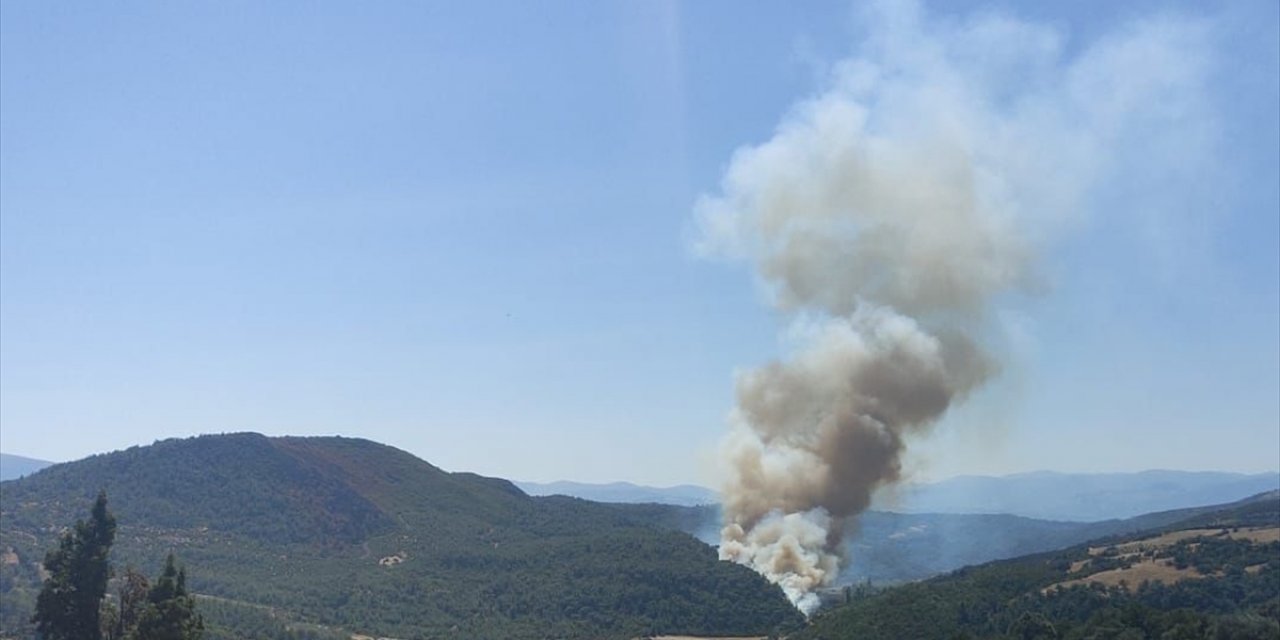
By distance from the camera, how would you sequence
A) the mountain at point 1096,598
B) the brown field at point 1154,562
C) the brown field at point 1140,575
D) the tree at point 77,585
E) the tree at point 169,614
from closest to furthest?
the tree at point 169,614 < the tree at point 77,585 < the mountain at point 1096,598 < the brown field at point 1140,575 < the brown field at point 1154,562

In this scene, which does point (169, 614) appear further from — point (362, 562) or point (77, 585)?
point (362, 562)

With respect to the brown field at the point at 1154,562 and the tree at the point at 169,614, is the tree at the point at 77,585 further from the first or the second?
the brown field at the point at 1154,562

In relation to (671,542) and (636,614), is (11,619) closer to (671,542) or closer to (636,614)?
(636,614)

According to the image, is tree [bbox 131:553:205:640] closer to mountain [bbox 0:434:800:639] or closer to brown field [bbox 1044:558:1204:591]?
mountain [bbox 0:434:800:639]

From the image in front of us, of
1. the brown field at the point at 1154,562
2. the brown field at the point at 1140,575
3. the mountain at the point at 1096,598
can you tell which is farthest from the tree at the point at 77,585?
the brown field at the point at 1140,575

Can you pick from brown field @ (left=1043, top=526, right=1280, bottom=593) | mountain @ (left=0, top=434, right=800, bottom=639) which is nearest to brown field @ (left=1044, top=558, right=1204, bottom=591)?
brown field @ (left=1043, top=526, right=1280, bottom=593)

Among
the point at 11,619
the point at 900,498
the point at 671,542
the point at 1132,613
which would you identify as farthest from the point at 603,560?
the point at 1132,613
